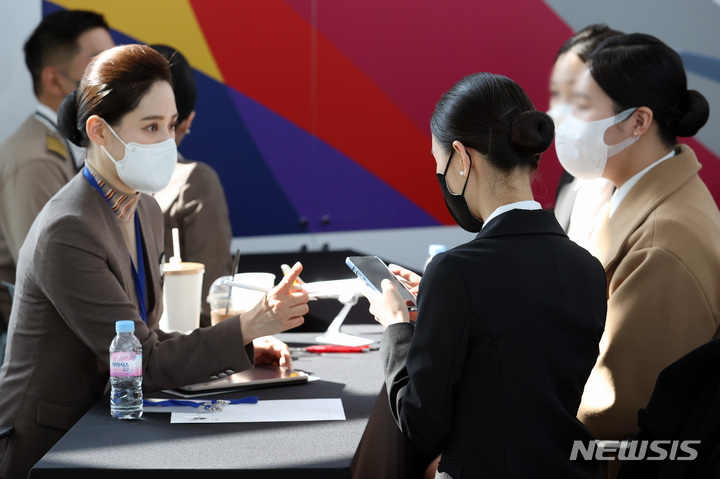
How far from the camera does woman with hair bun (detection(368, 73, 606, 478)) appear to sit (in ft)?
4.60

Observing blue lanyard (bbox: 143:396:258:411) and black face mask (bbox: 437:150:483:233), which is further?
blue lanyard (bbox: 143:396:258:411)

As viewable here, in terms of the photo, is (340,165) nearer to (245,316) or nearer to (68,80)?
(68,80)

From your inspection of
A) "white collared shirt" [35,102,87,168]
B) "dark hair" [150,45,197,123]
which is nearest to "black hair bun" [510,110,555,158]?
"dark hair" [150,45,197,123]

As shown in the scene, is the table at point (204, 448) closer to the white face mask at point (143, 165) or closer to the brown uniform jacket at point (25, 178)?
the white face mask at point (143, 165)

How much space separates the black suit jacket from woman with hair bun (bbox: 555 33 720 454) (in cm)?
39

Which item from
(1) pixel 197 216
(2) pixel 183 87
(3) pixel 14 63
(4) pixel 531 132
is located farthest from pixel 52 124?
(4) pixel 531 132

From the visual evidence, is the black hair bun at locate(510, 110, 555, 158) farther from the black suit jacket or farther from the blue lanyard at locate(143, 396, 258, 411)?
the blue lanyard at locate(143, 396, 258, 411)

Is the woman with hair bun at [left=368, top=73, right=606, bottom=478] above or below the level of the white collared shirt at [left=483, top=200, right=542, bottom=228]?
below

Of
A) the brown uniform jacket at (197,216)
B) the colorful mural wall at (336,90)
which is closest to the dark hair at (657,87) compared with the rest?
the brown uniform jacket at (197,216)

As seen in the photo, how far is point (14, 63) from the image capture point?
377 cm

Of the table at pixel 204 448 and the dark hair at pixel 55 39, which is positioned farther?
the dark hair at pixel 55 39

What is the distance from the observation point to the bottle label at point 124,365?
5.79ft

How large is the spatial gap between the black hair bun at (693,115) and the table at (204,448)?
1.05m

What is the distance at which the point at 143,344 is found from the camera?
75.2 inches
